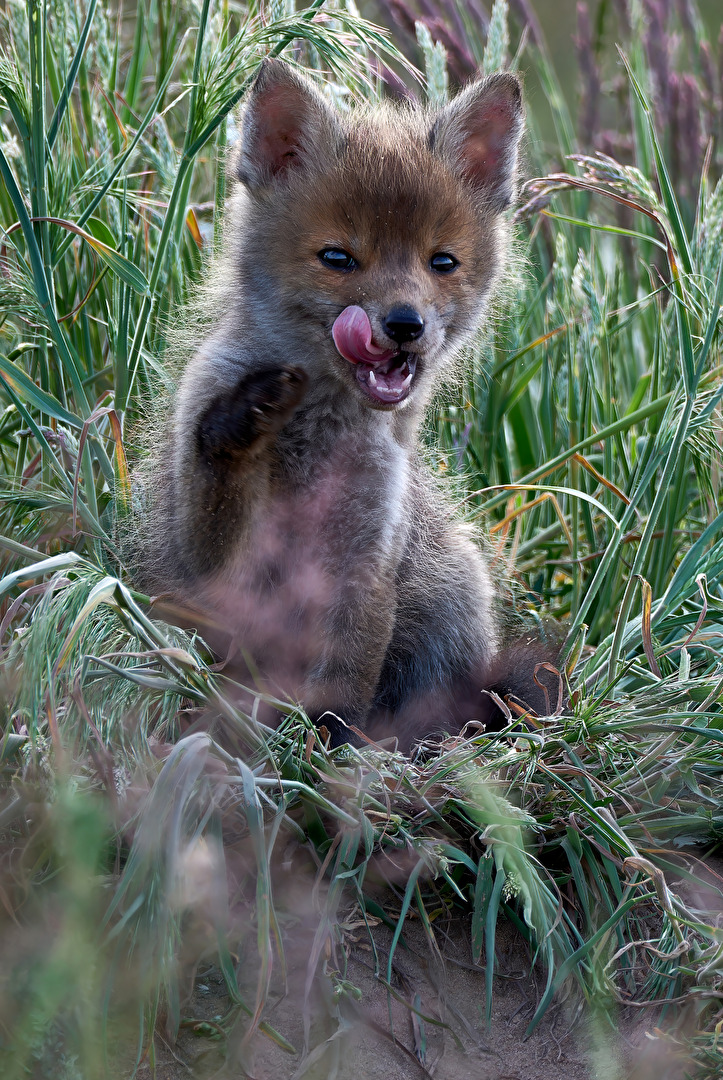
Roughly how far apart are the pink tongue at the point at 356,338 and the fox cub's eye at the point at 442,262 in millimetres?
354

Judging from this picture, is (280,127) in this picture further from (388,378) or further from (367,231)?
(388,378)

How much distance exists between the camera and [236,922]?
2.02 metres

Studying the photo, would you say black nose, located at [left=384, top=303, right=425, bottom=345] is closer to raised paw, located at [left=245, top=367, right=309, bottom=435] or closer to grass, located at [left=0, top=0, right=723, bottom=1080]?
raised paw, located at [left=245, top=367, right=309, bottom=435]

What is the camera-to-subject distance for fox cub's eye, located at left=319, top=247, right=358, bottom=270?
2.67 m

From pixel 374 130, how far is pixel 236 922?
212cm

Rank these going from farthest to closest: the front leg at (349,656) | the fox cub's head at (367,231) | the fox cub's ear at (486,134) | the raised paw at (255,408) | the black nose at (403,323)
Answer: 1. the fox cub's ear at (486,134)
2. the front leg at (349,656)
3. the fox cub's head at (367,231)
4. the black nose at (403,323)
5. the raised paw at (255,408)

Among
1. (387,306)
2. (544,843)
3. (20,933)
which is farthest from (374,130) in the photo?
(20,933)

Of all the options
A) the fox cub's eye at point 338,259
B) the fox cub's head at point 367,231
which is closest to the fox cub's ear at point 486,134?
the fox cub's head at point 367,231

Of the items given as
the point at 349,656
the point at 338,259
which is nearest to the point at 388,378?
the point at 338,259

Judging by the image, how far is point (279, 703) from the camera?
7.63 feet

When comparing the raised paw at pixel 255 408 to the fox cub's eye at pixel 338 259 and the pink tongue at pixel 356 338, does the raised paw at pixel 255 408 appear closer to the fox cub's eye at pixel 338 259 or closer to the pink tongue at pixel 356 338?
the pink tongue at pixel 356 338

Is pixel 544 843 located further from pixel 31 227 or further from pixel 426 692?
pixel 31 227

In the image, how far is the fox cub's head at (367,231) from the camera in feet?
8.69

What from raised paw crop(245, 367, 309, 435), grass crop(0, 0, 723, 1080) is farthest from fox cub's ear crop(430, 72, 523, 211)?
raised paw crop(245, 367, 309, 435)
